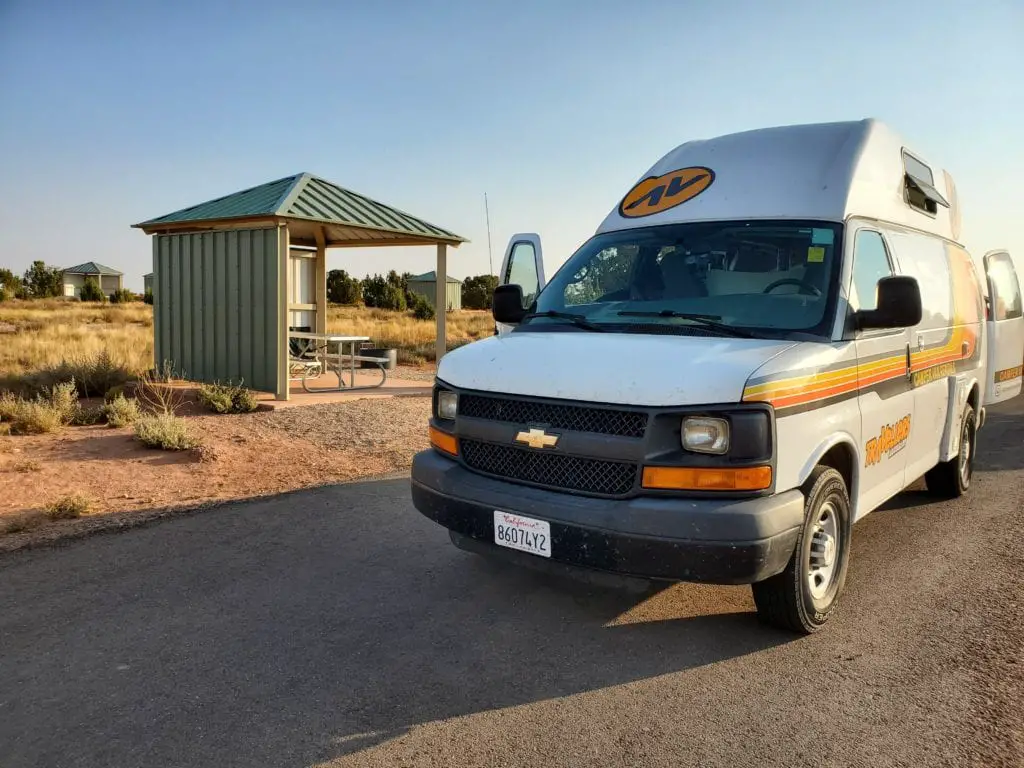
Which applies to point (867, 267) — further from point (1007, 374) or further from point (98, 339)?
point (98, 339)

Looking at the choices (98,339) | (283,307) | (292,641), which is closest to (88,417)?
(283,307)

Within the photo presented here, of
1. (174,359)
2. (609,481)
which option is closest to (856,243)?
(609,481)

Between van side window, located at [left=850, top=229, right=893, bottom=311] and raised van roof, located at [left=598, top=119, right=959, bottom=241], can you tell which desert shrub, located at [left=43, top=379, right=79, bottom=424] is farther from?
van side window, located at [left=850, top=229, right=893, bottom=311]

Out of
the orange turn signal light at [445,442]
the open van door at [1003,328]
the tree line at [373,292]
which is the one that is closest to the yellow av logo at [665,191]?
the orange turn signal light at [445,442]

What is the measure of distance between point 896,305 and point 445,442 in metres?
2.51

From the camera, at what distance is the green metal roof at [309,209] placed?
11.7 m

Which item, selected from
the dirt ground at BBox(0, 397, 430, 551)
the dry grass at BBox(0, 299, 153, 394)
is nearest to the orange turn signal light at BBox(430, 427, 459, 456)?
the dirt ground at BBox(0, 397, 430, 551)

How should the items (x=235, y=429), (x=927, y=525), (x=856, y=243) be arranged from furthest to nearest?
(x=235, y=429) → (x=927, y=525) → (x=856, y=243)

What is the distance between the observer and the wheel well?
13.9 feet

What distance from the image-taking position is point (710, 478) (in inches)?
137

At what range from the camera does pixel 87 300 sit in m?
54.5

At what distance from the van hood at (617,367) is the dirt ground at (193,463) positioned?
3.57 metres

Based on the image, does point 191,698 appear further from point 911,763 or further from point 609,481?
point 911,763

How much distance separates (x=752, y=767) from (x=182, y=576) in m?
3.55
